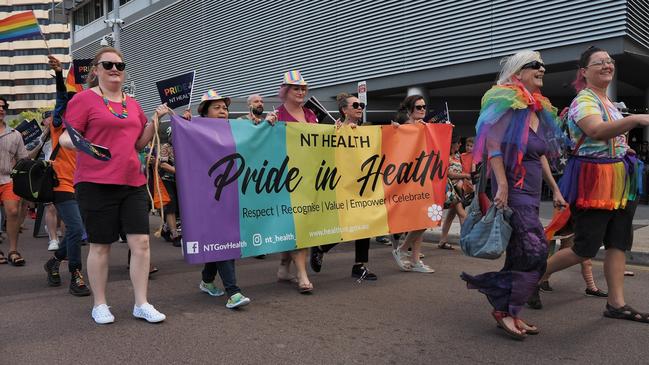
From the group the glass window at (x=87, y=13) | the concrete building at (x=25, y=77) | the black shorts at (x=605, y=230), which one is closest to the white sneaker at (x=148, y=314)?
the black shorts at (x=605, y=230)

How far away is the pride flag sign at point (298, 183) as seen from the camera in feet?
15.4

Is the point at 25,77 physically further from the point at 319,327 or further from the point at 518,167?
the point at 518,167

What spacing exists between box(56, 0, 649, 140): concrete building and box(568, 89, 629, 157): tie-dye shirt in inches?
300

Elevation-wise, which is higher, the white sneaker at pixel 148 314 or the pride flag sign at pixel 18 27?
the pride flag sign at pixel 18 27

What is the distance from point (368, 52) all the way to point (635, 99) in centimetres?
1297

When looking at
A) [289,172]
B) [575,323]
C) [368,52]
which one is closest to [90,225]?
[289,172]

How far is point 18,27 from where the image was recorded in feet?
17.9

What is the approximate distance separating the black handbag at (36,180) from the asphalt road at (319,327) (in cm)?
89

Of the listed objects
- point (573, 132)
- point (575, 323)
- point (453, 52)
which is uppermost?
point (453, 52)

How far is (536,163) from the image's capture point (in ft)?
13.0

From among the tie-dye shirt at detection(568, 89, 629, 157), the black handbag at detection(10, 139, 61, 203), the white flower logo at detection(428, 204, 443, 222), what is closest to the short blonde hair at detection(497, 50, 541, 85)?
the tie-dye shirt at detection(568, 89, 629, 157)

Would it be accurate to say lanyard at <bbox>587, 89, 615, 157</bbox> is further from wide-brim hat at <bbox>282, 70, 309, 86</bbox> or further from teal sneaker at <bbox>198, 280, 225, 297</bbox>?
teal sneaker at <bbox>198, 280, 225, 297</bbox>

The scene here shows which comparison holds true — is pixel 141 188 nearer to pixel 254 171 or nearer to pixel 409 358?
pixel 254 171

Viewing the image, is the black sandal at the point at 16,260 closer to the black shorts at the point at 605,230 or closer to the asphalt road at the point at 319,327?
the asphalt road at the point at 319,327
